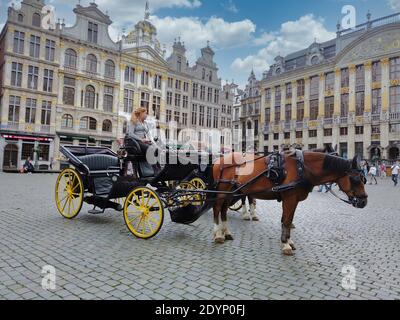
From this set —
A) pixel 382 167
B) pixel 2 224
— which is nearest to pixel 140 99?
pixel 382 167

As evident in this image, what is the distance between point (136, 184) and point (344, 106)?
3954cm

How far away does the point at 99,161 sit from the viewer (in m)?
6.89

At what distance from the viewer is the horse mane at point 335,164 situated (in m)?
4.56

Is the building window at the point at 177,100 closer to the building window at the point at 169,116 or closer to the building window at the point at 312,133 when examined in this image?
the building window at the point at 169,116

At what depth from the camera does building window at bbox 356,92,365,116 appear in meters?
37.5

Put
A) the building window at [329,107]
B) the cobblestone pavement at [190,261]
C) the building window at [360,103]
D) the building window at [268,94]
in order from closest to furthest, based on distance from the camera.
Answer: the cobblestone pavement at [190,261] < the building window at [360,103] < the building window at [329,107] < the building window at [268,94]

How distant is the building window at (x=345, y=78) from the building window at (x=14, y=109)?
38823mm

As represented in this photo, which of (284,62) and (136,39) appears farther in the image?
(284,62)

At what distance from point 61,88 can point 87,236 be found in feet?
109

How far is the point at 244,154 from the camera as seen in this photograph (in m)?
5.63

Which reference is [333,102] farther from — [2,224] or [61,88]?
[2,224]

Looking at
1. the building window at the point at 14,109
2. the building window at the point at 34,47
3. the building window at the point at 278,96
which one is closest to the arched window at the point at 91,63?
the building window at the point at 34,47

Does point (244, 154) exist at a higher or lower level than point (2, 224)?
higher

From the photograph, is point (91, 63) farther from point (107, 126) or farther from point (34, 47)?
point (107, 126)
